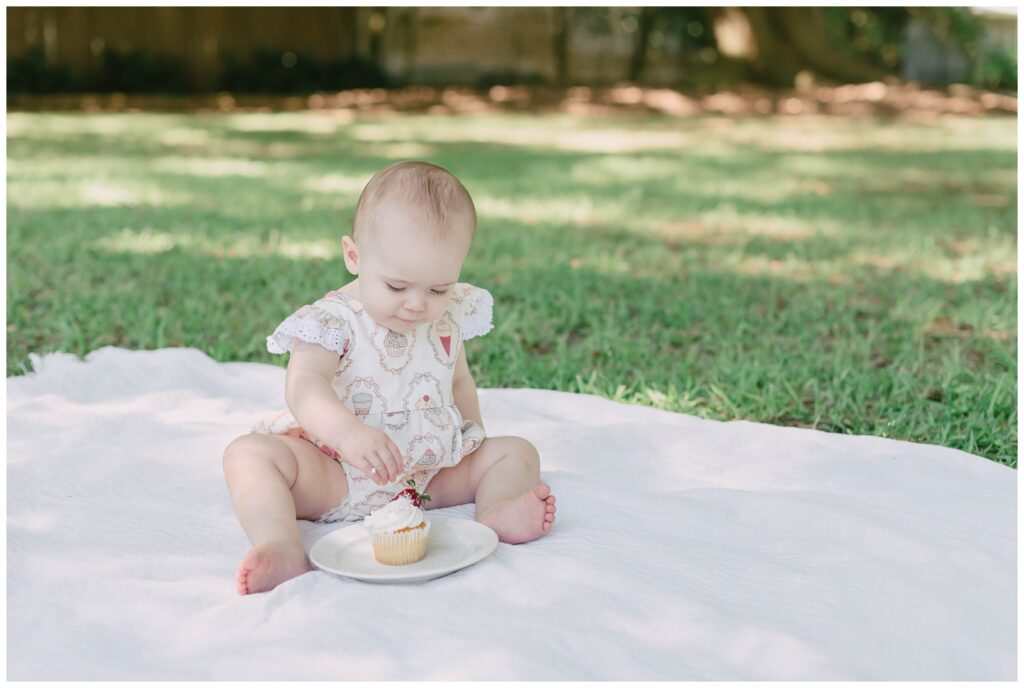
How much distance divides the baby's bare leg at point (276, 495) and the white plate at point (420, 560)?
0.06 metres

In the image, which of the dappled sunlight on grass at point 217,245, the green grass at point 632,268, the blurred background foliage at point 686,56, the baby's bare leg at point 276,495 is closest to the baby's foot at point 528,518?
the baby's bare leg at point 276,495

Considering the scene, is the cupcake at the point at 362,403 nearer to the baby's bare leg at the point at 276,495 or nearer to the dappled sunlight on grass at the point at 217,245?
the baby's bare leg at the point at 276,495

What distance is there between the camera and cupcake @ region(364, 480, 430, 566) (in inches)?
72.4

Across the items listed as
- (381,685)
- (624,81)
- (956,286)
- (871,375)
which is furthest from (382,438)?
(624,81)

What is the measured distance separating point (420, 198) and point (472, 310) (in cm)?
39

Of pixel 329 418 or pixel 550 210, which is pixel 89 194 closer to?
pixel 550 210

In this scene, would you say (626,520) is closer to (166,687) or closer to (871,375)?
(166,687)

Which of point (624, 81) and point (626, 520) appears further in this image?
point (624, 81)

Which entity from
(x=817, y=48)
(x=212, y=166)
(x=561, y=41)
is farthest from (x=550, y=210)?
(x=561, y=41)

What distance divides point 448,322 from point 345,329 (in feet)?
0.75

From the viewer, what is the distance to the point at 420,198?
1975 mm

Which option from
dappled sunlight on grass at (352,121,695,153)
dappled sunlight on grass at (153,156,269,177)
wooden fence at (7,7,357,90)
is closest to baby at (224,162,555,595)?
dappled sunlight on grass at (153,156,269,177)

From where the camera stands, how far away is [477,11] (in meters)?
17.2

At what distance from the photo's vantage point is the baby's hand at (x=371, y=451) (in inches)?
74.0
